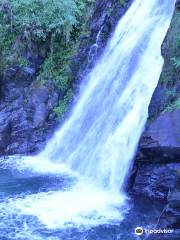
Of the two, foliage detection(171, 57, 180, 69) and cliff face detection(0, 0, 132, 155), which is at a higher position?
cliff face detection(0, 0, 132, 155)

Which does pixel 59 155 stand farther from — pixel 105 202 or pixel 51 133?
pixel 105 202

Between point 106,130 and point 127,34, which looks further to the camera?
point 127,34

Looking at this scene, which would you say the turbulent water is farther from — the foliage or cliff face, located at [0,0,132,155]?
the foliage

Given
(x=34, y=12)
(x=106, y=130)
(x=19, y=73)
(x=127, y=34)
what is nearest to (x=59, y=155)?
(x=106, y=130)

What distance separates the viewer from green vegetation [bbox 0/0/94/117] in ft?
48.5

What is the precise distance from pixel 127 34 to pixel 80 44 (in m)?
1.74

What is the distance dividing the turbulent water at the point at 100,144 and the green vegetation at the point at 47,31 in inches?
45.9

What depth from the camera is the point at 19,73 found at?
48.3 feet

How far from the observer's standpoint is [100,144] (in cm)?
1196

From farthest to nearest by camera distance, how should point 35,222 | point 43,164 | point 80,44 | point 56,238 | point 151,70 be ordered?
point 80,44
point 43,164
point 151,70
point 35,222
point 56,238

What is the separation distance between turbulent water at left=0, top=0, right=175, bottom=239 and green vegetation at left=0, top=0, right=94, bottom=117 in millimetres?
1166

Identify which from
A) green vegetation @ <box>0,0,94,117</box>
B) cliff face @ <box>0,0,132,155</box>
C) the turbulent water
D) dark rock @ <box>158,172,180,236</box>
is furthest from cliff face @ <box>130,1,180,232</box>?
green vegetation @ <box>0,0,94,117</box>

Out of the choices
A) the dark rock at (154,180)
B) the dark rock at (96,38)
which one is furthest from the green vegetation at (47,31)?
the dark rock at (154,180)

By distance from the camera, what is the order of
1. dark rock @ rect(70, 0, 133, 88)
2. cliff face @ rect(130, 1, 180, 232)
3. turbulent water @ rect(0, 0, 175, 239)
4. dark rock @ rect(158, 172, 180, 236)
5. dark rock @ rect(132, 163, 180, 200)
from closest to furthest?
dark rock @ rect(158, 172, 180, 236) → turbulent water @ rect(0, 0, 175, 239) → cliff face @ rect(130, 1, 180, 232) → dark rock @ rect(132, 163, 180, 200) → dark rock @ rect(70, 0, 133, 88)
